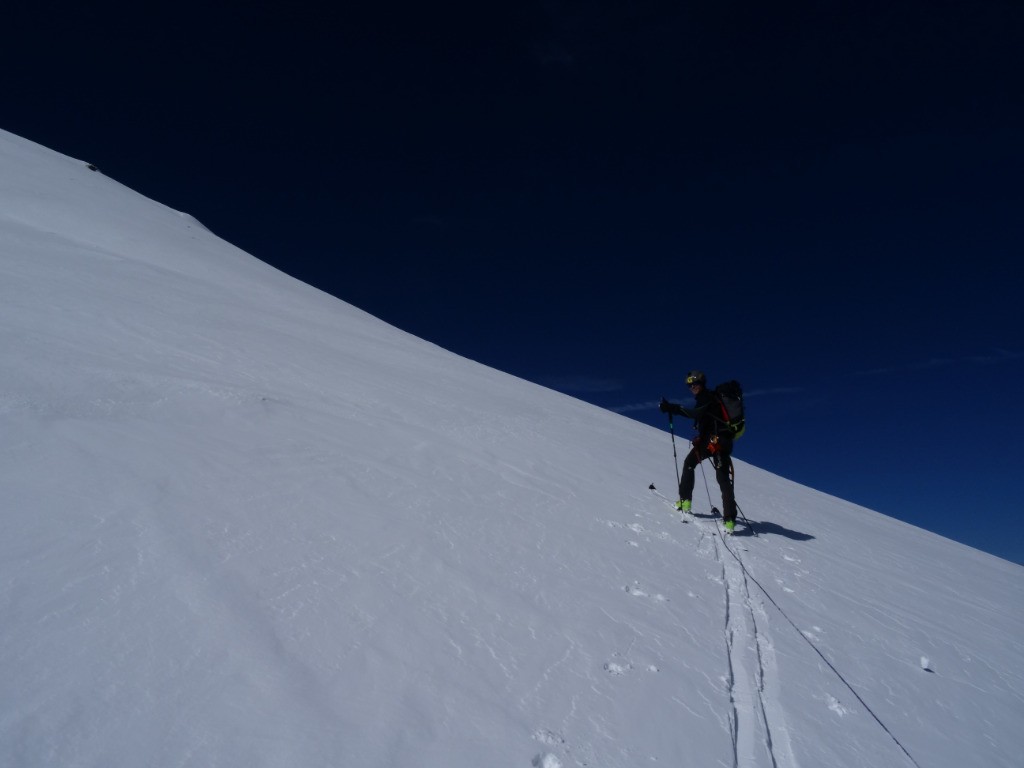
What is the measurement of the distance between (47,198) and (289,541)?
1778 cm

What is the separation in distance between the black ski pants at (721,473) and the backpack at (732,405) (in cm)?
17

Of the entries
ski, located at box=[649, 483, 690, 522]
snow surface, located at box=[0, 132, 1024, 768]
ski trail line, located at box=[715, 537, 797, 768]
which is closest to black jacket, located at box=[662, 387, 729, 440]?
ski, located at box=[649, 483, 690, 522]

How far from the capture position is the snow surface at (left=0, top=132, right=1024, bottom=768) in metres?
2.03

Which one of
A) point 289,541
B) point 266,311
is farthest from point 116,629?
point 266,311

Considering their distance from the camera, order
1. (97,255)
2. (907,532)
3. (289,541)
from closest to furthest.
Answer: (289,541), (907,532), (97,255)

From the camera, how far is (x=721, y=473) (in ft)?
20.3

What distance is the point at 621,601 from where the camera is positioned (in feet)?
11.7

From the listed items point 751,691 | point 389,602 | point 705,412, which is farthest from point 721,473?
point 389,602

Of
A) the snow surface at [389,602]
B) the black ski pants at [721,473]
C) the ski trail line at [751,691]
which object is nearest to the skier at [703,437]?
the black ski pants at [721,473]

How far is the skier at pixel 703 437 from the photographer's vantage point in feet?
20.7

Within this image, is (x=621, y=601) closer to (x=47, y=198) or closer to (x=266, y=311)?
(x=266, y=311)

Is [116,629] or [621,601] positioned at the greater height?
[621,601]

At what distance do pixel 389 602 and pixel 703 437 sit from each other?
15.4 ft

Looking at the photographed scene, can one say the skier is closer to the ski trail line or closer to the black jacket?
the black jacket
